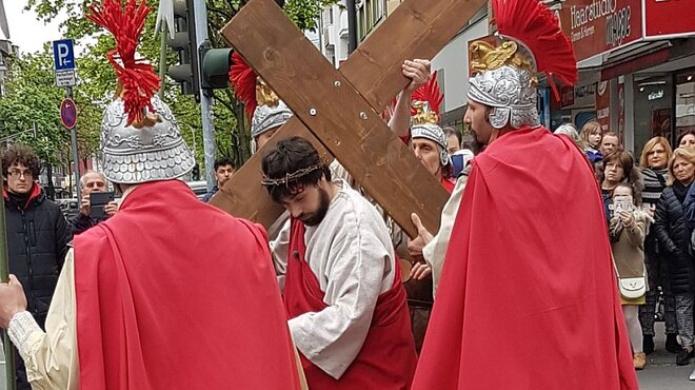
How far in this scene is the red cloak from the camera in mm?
3229

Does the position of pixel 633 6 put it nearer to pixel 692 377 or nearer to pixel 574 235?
pixel 692 377

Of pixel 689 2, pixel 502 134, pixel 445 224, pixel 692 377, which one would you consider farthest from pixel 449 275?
pixel 689 2

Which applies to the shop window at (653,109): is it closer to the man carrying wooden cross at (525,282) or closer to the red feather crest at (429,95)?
the red feather crest at (429,95)

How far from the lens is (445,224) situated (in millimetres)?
A: 3240

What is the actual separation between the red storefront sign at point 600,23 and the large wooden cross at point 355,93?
8.44 m

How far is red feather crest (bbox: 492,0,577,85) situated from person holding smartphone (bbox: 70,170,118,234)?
3.84m

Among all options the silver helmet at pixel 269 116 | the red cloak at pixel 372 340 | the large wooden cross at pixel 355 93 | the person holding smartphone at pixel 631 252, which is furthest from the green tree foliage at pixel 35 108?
the red cloak at pixel 372 340

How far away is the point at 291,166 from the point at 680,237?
5013 millimetres

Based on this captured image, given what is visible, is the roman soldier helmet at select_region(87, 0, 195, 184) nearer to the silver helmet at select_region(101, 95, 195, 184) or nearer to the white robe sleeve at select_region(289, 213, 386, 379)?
→ the silver helmet at select_region(101, 95, 195, 184)

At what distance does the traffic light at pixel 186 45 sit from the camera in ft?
27.5

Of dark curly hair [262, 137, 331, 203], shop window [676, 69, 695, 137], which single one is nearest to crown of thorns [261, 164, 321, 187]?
dark curly hair [262, 137, 331, 203]

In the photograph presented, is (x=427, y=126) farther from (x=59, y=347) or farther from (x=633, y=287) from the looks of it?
(x=633, y=287)

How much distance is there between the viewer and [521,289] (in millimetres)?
2908

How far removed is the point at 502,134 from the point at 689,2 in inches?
343
